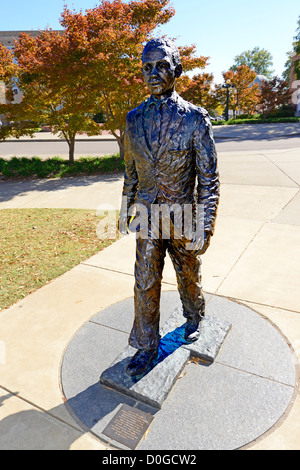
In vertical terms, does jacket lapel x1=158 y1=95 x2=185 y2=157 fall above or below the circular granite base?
above

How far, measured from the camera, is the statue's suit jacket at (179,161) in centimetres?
231

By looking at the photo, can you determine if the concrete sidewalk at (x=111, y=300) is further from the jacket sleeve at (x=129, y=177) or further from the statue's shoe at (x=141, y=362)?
the jacket sleeve at (x=129, y=177)

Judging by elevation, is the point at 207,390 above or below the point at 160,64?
below

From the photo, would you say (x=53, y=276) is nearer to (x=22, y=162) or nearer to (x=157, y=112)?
(x=157, y=112)

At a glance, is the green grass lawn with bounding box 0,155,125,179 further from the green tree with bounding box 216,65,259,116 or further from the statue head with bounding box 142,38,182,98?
the green tree with bounding box 216,65,259,116

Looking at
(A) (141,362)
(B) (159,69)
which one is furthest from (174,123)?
(A) (141,362)

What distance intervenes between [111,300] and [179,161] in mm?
2175

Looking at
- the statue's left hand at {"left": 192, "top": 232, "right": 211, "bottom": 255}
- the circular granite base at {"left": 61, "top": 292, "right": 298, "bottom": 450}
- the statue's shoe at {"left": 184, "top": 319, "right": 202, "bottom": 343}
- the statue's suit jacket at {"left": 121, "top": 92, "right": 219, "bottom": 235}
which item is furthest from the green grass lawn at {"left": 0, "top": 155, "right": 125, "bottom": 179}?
the statue's left hand at {"left": 192, "top": 232, "right": 211, "bottom": 255}

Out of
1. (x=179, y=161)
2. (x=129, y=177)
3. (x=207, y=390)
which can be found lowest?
(x=207, y=390)

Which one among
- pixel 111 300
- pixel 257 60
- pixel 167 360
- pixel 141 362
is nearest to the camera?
pixel 141 362

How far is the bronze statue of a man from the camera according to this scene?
7.55 feet

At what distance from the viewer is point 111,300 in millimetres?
3961

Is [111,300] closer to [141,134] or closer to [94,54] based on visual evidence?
[141,134]

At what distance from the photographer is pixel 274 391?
258cm
